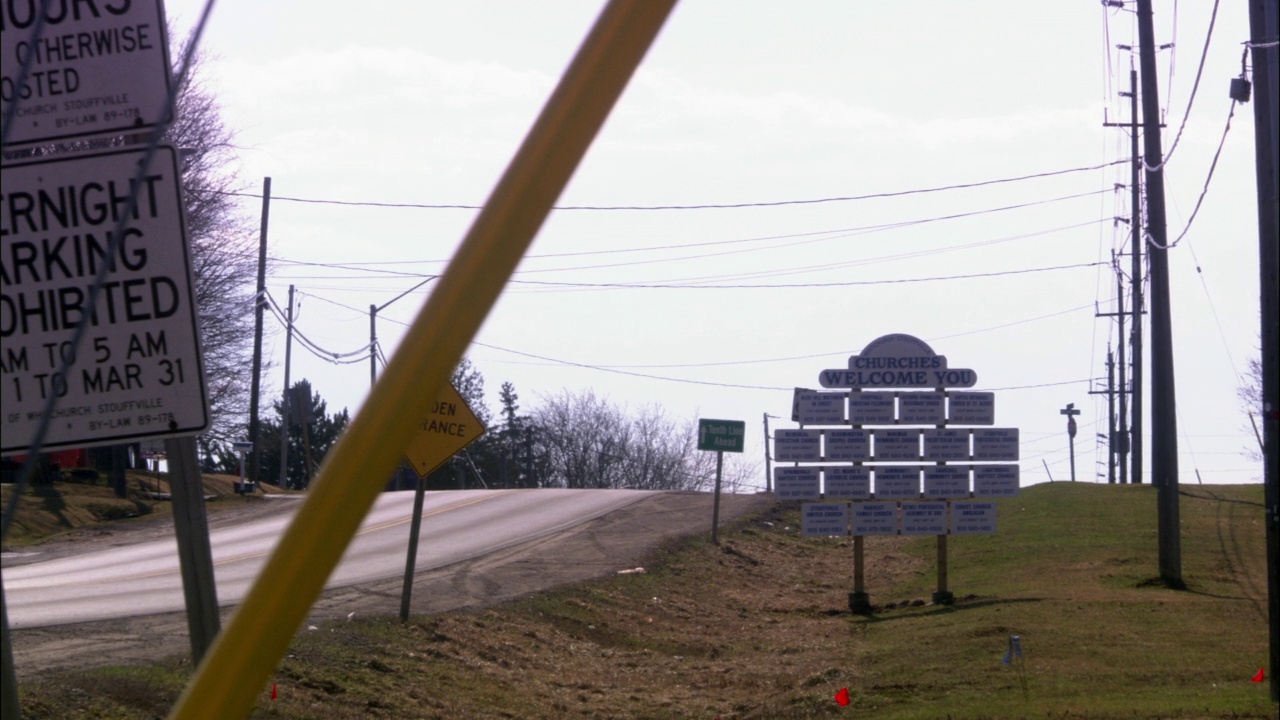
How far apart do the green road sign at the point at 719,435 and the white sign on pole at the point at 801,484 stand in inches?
195

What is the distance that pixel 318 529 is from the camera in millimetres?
1660

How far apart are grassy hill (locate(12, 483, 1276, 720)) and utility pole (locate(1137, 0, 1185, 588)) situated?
6.07ft

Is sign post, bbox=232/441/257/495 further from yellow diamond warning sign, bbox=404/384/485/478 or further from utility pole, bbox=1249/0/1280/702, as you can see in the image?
utility pole, bbox=1249/0/1280/702

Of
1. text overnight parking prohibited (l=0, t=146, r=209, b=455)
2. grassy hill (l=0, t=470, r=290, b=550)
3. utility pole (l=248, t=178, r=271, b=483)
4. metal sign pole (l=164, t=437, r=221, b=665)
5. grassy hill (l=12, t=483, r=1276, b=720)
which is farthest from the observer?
utility pole (l=248, t=178, r=271, b=483)

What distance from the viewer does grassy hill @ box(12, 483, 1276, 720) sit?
32.3 feet

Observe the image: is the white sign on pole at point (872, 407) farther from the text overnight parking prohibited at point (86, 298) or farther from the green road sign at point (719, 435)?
the text overnight parking prohibited at point (86, 298)

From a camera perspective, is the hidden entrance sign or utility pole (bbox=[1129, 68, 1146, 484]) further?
utility pole (bbox=[1129, 68, 1146, 484])

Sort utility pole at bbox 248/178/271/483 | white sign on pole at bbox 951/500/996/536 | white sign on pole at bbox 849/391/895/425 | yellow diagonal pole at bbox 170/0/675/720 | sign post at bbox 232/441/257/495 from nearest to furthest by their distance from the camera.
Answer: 1. yellow diagonal pole at bbox 170/0/675/720
2. white sign on pole at bbox 849/391/895/425
3. white sign on pole at bbox 951/500/996/536
4. sign post at bbox 232/441/257/495
5. utility pole at bbox 248/178/271/483

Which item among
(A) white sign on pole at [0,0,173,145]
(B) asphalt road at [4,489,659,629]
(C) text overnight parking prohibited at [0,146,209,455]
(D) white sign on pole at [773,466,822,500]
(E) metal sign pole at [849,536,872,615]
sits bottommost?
(E) metal sign pole at [849,536,872,615]

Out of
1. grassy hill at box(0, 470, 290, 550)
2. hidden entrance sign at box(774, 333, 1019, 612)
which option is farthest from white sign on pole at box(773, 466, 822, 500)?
grassy hill at box(0, 470, 290, 550)

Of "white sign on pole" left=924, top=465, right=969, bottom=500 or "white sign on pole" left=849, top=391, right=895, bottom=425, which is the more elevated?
"white sign on pole" left=849, top=391, right=895, bottom=425

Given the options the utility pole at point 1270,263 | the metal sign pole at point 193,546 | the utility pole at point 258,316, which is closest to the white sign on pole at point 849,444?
the utility pole at point 1270,263

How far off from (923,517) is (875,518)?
2.51ft

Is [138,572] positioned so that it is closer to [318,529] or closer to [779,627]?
[779,627]
